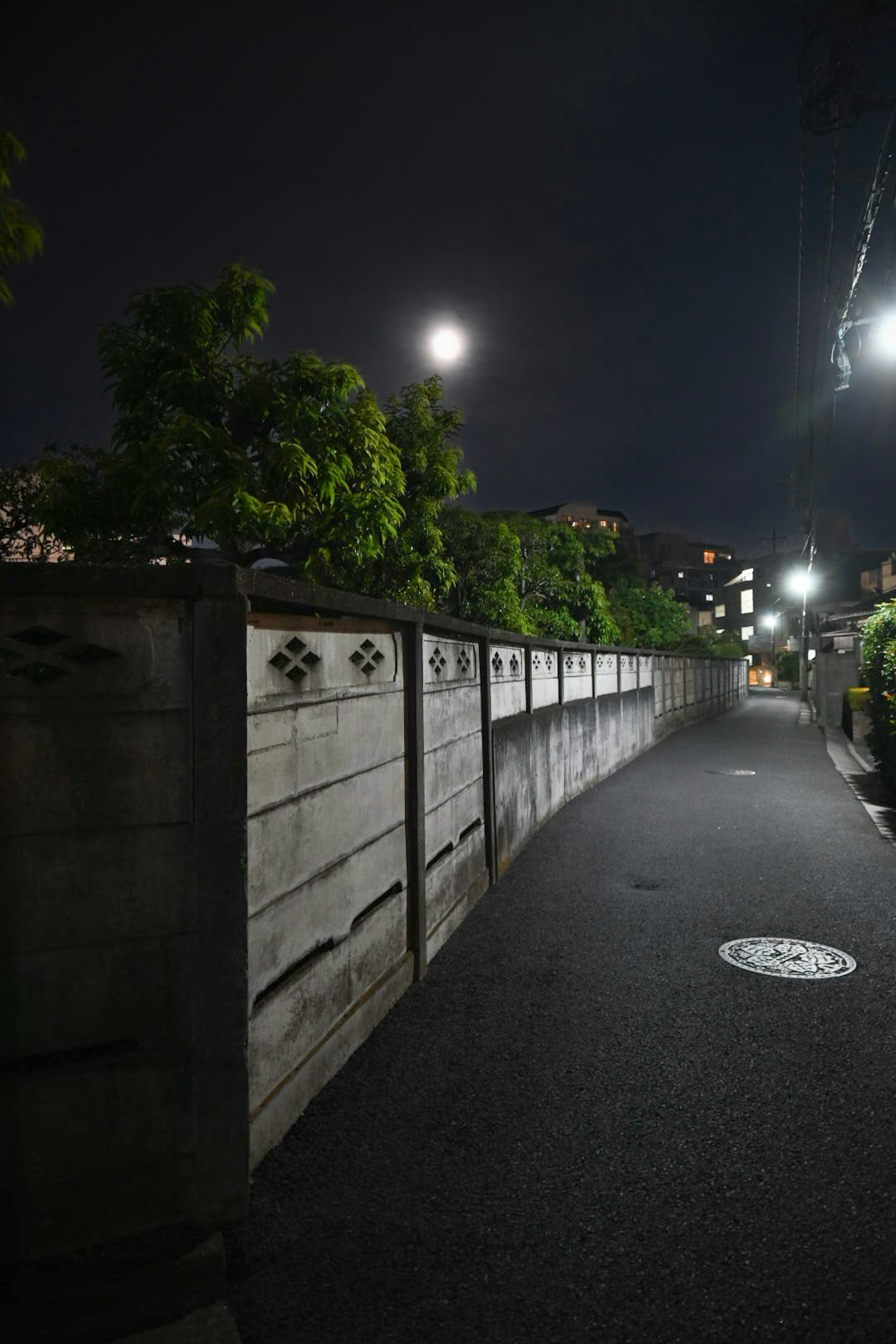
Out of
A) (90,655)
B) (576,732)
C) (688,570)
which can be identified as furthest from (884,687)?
(688,570)

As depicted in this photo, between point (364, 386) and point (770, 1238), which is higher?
point (364, 386)

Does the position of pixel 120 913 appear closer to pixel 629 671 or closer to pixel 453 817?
pixel 453 817

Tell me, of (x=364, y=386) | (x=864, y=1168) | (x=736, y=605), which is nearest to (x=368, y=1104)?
(x=864, y=1168)

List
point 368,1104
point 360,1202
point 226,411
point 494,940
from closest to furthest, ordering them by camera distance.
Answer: point 360,1202 → point 368,1104 → point 494,940 → point 226,411

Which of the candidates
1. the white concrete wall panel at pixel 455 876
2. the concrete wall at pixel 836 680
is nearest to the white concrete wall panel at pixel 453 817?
the white concrete wall panel at pixel 455 876

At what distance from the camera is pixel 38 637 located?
7.25ft

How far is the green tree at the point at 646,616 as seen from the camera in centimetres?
4544

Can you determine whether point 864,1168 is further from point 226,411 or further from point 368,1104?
point 226,411

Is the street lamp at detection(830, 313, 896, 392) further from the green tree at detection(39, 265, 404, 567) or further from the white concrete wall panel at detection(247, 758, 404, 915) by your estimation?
the white concrete wall panel at detection(247, 758, 404, 915)

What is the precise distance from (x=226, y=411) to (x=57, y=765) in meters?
11.7

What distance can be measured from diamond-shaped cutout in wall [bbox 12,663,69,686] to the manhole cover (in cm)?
419

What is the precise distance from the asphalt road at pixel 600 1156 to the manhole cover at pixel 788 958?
109 millimetres

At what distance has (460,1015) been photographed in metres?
3.95

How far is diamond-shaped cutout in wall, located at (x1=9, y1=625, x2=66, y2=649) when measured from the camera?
7.16 ft
